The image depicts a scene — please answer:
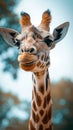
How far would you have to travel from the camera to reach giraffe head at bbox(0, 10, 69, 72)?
1.41m

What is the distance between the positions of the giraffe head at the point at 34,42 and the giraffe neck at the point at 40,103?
5cm

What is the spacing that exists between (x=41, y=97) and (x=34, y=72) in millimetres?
107

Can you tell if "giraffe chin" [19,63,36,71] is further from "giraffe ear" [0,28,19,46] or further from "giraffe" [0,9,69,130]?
"giraffe ear" [0,28,19,46]

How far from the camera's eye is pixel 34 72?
151cm

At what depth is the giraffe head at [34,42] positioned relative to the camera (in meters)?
1.41

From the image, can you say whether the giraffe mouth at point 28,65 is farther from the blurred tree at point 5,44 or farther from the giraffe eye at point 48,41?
the blurred tree at point 5,44

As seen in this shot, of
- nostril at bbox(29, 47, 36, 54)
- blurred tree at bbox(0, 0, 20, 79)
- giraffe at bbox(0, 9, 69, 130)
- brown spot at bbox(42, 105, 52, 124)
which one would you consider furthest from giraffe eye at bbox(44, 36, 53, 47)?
blurred tree at bbox(0, 0, 20, 79)

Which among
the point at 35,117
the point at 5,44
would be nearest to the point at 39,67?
the point at 35,117

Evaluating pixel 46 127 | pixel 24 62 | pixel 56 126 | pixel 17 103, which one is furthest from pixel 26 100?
pixel 24 62

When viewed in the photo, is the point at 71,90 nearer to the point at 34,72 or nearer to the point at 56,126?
the point at 56,126

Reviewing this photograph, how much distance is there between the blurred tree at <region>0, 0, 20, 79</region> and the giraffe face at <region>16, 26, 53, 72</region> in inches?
20.4

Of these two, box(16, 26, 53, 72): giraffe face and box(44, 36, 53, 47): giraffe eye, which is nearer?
box(16, 26, 53, 72): giraffe face

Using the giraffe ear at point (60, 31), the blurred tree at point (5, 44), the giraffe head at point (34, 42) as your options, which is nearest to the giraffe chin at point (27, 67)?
the giraffe head at point (34, 42)

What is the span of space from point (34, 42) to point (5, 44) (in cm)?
60
